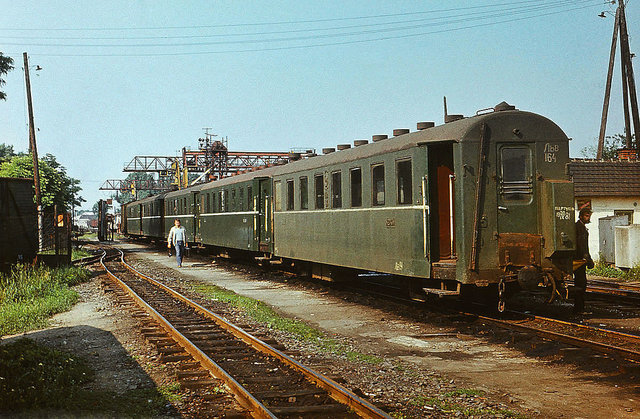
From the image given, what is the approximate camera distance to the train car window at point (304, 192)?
15.8 meters

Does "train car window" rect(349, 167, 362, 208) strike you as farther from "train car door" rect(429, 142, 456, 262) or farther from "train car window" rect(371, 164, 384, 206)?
"train car door" rect(429, 142, 456, 262)

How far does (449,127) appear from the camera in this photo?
34.8 ft

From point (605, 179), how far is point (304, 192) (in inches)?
576

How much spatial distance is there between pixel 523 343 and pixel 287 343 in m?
3.30

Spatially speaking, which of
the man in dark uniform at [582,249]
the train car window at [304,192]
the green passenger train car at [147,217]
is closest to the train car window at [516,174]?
the man in dark uniform at [582,249]

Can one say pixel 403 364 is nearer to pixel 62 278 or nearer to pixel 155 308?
pixel 155 308

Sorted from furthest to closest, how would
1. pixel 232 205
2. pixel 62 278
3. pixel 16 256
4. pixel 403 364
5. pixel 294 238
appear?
pixel 232 205
pixel 16 256
pixel 62 278
pixel 294 238
pixel 403 364

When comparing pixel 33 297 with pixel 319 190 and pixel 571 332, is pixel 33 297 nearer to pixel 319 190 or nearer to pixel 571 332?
pixel 319 190

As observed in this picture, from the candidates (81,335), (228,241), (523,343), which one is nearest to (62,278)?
(228,241)

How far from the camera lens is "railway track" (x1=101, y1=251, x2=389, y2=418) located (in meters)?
5.75

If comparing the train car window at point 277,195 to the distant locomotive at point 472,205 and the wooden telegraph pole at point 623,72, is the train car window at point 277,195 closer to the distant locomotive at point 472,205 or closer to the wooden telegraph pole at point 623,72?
the distant locomotive at point 472,205

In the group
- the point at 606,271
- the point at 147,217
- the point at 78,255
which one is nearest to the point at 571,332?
the point at 606,271

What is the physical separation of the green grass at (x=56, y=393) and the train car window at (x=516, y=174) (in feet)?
19.8

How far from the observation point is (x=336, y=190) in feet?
45.9
